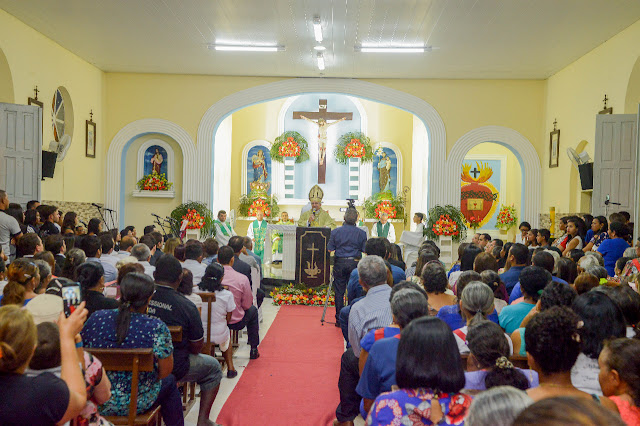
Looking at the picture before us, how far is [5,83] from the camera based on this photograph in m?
9.05

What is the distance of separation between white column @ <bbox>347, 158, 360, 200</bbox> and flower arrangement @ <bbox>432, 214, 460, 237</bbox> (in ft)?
13.4

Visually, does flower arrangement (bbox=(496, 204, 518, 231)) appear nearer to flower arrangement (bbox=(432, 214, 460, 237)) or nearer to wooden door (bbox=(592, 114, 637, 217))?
flower arrangement (bbox=(432, 214, 460, 237))

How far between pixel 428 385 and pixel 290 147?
13.4m

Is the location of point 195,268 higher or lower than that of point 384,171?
lower

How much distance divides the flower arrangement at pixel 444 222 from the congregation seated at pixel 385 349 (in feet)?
29.6

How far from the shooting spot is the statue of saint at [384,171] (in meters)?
15.4

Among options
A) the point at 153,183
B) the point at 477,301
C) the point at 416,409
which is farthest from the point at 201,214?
the point at 416,409

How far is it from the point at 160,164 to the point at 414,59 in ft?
19.6

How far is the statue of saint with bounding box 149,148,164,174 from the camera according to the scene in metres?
13.0

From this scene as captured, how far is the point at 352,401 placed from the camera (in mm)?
3939

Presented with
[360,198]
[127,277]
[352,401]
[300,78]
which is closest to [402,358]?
[127,277]

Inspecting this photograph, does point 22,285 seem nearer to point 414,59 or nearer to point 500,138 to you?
point 414,59

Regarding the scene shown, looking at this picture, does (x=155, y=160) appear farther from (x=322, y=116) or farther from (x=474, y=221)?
(x=474, y=221)

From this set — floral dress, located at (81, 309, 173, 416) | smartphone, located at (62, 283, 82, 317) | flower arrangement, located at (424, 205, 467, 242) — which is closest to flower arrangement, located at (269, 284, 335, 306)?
flower arrangement, located at (424, 205, 467, 242)
